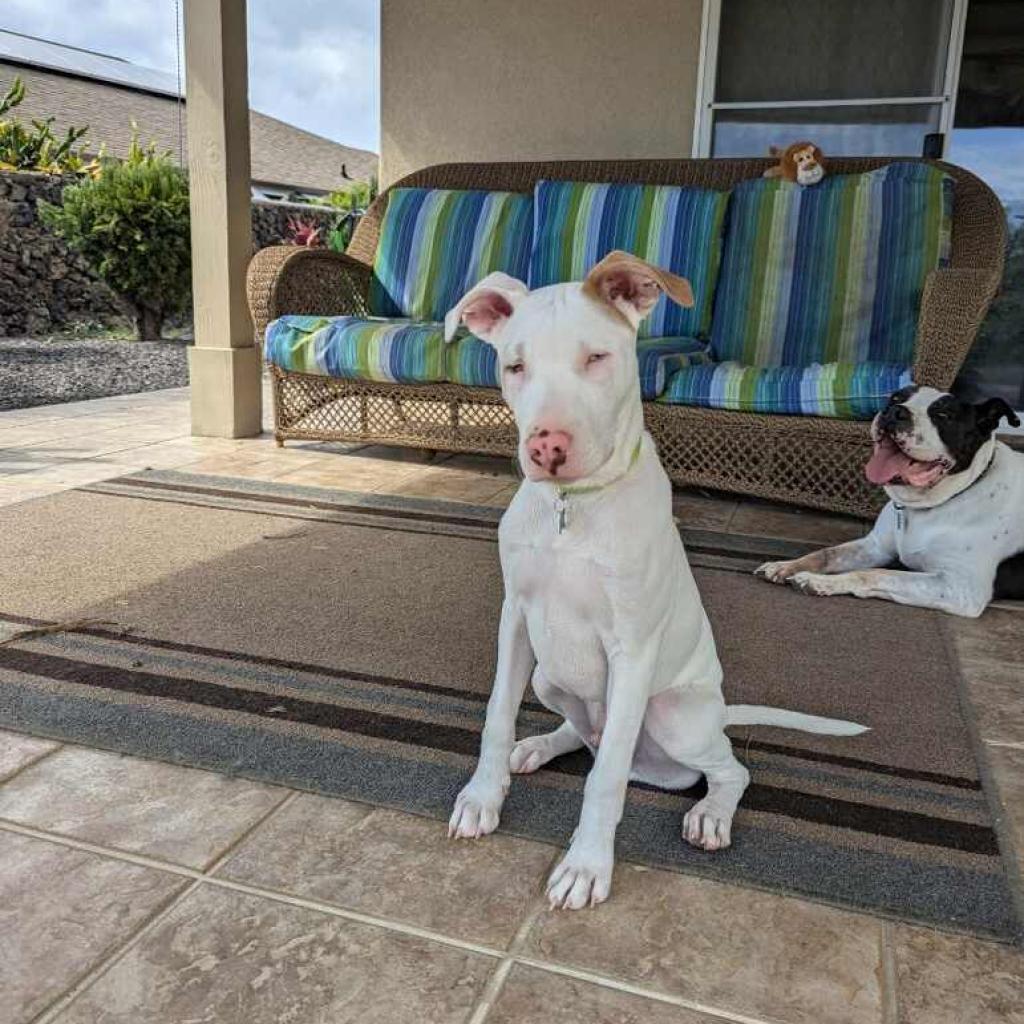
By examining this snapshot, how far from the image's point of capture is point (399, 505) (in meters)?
3.43

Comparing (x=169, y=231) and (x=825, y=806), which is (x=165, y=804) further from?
(x=169, y=231)

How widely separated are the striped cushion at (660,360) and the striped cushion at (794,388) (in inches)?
1.6

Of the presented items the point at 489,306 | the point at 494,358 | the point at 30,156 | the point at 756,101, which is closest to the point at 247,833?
the point at 489,306

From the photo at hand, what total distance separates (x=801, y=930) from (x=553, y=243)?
3.33m

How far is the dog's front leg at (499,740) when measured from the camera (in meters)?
1.46

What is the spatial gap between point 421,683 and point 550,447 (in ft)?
3.13

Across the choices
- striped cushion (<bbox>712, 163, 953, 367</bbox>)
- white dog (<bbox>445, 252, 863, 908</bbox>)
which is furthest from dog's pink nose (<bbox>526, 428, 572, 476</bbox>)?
striped cushion (<bbox>712, 163, 953, 367</bbox>)

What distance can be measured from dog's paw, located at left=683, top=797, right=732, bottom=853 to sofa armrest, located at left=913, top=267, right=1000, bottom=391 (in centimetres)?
200

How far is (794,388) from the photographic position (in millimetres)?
3248

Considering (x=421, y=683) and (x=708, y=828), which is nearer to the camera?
(x=708, y=828)

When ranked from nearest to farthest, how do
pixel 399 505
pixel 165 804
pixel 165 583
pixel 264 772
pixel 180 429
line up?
pixel 165 804 < pixel 264 772 < pixel 165 583 < pixel 399 505 < pixel 180 429

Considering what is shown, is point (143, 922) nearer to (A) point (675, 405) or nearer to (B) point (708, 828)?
(B) point (708, 828)

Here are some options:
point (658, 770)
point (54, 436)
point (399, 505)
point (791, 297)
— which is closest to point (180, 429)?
point (54, 436)

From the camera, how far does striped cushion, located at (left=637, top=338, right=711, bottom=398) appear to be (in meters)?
3.40
